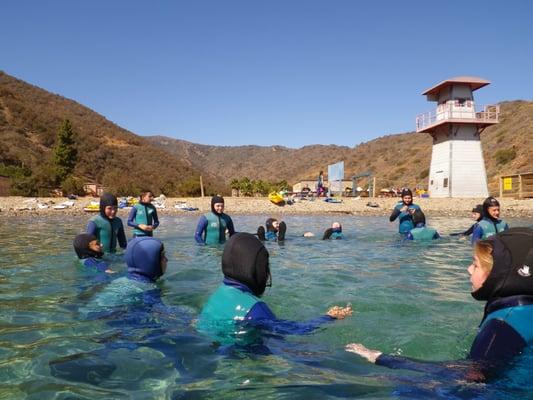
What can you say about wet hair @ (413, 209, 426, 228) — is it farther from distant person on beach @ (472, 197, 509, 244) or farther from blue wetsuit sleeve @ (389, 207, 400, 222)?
distant person on beach @ (472, 197, 509, 244)

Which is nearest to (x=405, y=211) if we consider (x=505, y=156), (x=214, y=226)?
(x=214, y=226)

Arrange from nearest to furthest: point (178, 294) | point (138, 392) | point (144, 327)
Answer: point (138, 392), point (144, 327), point (178, 294)

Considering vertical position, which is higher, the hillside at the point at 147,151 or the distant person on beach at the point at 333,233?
the hillside at the point at 147,151

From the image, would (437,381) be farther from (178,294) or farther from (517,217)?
(517,217)

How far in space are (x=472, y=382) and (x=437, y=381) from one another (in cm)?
21

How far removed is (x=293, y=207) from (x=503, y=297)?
26869mm

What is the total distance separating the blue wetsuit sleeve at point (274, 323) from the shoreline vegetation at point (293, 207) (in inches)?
852

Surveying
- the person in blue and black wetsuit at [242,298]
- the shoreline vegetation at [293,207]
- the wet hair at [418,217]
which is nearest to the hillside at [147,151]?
the shoreline vegetation at [293,207]

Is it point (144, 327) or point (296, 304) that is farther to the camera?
point (296, 304)

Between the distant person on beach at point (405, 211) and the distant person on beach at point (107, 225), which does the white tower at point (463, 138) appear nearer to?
the distant person on beach at point (405, 211)

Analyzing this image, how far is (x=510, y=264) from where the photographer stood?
262 cm

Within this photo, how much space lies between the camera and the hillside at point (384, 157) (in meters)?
55.8

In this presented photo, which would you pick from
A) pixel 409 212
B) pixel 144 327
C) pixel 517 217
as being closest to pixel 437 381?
pixel 144 327

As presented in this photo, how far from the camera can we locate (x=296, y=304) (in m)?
5.92
